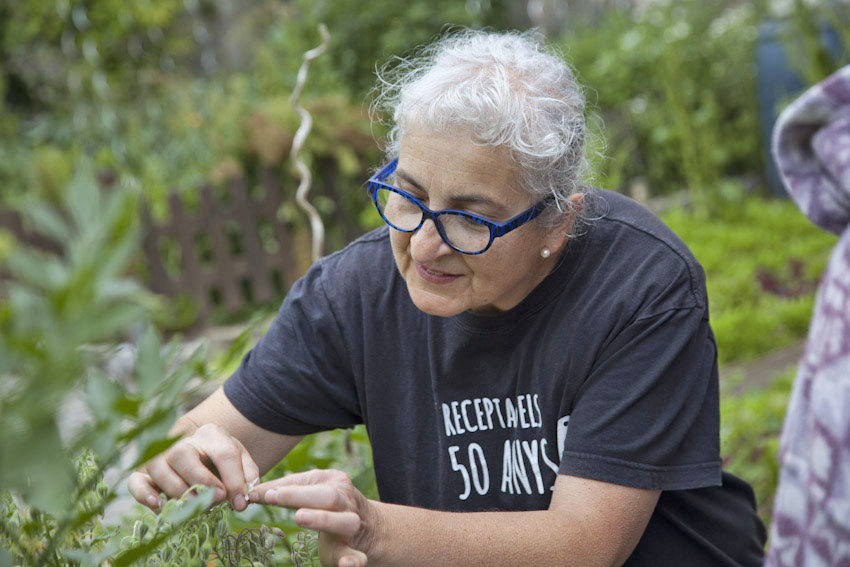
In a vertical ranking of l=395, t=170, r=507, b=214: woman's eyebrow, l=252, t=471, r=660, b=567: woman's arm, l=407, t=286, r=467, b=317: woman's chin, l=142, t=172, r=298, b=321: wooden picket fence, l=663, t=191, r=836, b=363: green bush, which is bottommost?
l=663, t=191, r=836, b=363: green bush

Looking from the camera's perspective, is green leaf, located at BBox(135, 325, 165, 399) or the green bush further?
the green bush

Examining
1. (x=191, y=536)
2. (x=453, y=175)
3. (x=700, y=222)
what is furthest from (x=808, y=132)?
(x=700, y=222)

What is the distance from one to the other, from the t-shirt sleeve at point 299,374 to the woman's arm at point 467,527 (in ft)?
1.45

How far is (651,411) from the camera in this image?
136cm

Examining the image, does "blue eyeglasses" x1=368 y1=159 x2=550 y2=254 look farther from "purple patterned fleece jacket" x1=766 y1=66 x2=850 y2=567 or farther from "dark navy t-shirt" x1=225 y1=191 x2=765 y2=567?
"purple patterned fleece jacket" x1=766 y1=66 x2=850 y2=567

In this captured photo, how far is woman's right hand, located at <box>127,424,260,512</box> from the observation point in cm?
121

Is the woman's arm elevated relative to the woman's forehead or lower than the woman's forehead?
lower

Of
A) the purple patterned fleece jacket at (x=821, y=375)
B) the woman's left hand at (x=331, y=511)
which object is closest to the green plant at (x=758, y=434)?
the purple patterned fleece jacket at (x=821, y=375)

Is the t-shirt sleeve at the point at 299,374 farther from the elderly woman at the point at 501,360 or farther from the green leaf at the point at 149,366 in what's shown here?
the green leaf at the point at 149,366

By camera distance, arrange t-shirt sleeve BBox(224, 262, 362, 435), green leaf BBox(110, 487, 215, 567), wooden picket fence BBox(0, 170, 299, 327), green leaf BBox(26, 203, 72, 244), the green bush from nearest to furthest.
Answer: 1. green leaf BBox(26, 203, 72, 244)
2. green leaf BBox(110, 487, 215, 567)
3. t-shirt sleeve BBox(224, 262, 362, 435)
4. the green bush
5. wooden picket fence BBox(0, 170, 299, 327)

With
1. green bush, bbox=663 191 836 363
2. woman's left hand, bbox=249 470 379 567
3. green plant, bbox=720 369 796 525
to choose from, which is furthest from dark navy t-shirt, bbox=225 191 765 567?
green bush, bbox=663 191 836 363

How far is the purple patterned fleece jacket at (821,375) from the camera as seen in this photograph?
3.13 ft

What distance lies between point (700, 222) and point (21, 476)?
5.59m

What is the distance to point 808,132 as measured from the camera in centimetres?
117
